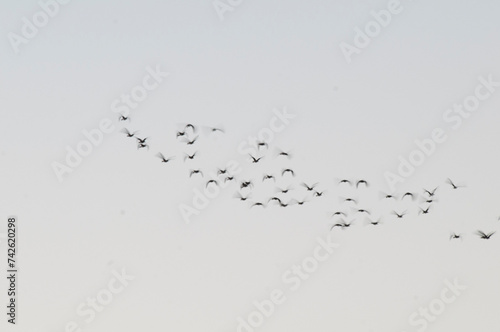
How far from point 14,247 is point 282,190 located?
15.3 feet

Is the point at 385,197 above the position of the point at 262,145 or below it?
below

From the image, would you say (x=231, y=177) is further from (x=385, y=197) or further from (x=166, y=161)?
(x=385, y=197)

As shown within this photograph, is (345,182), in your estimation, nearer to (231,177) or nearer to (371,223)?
(371,223)

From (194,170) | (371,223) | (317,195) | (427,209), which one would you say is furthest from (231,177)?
(427,209)

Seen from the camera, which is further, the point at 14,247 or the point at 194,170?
the point at 194,170

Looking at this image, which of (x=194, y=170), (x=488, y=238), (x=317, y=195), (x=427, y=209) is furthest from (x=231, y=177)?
(x=488, y=238)

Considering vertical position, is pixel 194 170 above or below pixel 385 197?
above

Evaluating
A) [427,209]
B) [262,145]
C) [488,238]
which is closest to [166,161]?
[262,145]

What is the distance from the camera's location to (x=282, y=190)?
13.2 metres

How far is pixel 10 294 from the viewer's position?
40.0 feet

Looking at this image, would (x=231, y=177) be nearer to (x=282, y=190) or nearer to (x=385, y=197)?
(x=282, y=190)

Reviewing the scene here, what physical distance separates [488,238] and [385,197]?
199 centimetres

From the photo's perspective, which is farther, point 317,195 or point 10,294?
point 317,195

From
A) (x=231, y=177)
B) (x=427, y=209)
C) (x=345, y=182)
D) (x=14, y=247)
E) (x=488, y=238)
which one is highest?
(x=14, y=247)
